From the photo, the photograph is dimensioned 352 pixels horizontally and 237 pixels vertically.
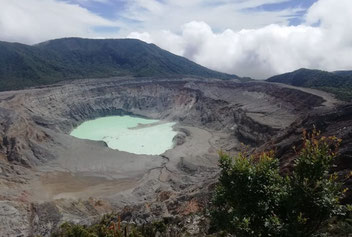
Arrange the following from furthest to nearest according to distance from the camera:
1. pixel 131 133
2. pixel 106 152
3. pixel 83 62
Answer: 1. pixel 83 62
2. pixel 131 133
3. pixel 106 152

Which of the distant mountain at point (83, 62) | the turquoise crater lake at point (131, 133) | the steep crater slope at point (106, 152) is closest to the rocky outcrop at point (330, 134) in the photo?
the steep crater slope at point (106, 152)

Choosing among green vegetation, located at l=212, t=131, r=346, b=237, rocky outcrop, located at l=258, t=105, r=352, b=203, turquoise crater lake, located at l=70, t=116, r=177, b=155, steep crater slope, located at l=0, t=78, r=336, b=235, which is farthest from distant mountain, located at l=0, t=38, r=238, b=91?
green vegetation, located at l=212, t=131, r=346, b=237

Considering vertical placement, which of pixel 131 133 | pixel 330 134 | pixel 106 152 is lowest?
pixel 106 152

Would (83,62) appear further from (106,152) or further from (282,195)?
(282,195)

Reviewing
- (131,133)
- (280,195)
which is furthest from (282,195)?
(131,133)

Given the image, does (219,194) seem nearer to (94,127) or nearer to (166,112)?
(94,127)

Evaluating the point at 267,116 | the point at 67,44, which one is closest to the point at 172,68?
the point at 67,44
